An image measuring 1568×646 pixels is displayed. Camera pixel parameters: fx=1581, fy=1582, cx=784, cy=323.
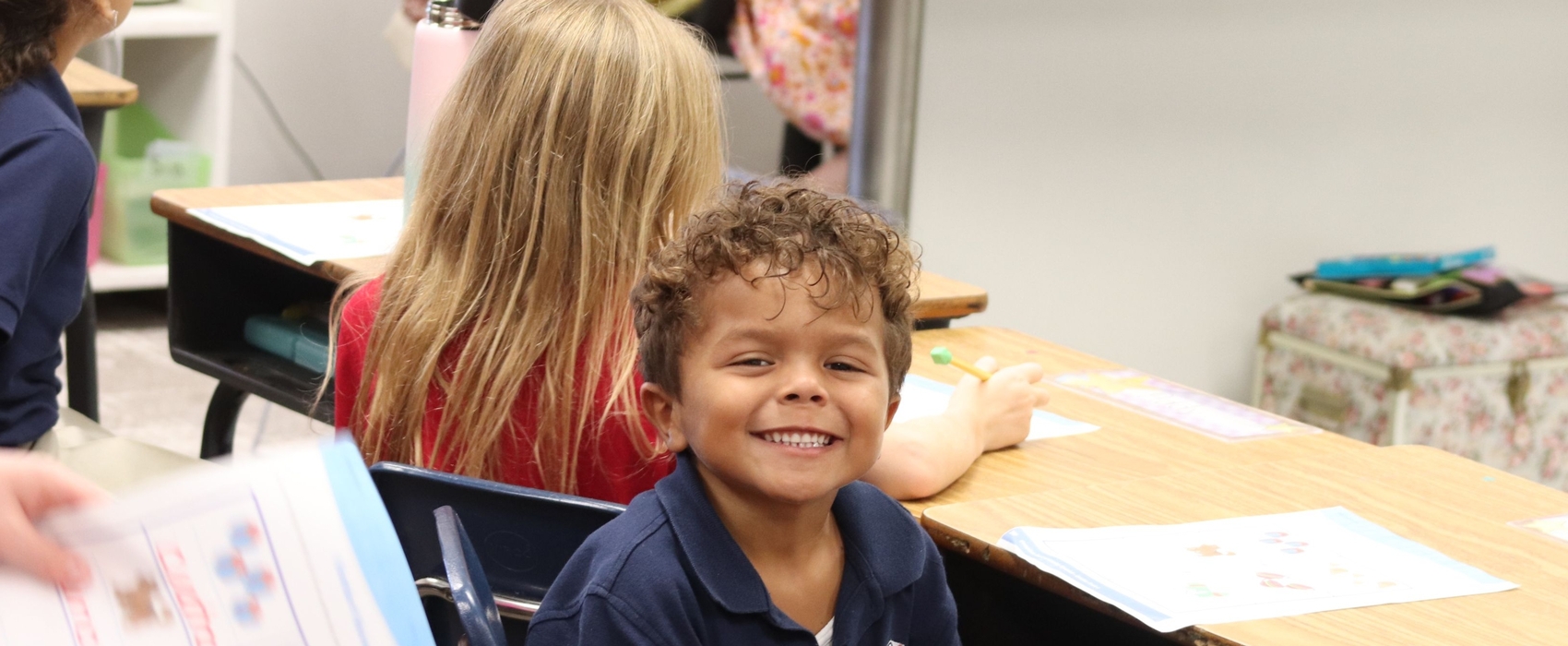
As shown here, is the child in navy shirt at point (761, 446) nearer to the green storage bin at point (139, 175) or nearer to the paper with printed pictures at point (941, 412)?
the paper with printed pictures at point (941, 412)

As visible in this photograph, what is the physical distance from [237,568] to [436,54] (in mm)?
1267

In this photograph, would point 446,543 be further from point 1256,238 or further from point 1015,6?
point 1256,238

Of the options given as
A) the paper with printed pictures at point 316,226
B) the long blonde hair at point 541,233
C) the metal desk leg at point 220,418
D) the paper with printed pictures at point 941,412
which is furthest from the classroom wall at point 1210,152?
the long blonde hair at point 541,233

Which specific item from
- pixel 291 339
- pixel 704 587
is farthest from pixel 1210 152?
pixel 704 587

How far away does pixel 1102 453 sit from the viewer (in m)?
1.45

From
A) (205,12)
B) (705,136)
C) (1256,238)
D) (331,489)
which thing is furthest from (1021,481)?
(205,12)

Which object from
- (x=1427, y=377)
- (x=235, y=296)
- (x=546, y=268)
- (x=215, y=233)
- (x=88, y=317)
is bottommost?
(x=1427, y=377)

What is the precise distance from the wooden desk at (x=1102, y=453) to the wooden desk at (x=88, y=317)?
1.34 metres

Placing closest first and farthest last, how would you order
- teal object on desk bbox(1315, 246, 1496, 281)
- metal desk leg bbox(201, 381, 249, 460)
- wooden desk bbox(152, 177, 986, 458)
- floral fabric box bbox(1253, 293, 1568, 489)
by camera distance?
wooden desk bbox(152, 177, 986, 458)
metal desk leg bbox(201, 381, 249, 460)
floral fabric box bbox(1253, 293, 1568, 489)
teal object on desk bbox(1315, 246, 1496, 281)

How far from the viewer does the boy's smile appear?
0.96m

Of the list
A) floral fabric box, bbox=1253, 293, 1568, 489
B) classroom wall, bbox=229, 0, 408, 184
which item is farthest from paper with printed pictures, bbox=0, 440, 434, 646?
classroom wall, bbox=229, 0, 408, 184

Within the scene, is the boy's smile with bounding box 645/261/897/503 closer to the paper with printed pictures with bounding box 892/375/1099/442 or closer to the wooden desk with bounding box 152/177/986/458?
the paper with printed pictures with bounding box 892/375/1099/442

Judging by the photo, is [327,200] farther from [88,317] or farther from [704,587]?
[704,587]

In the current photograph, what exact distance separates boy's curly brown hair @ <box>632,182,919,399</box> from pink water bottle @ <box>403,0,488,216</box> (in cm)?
79
